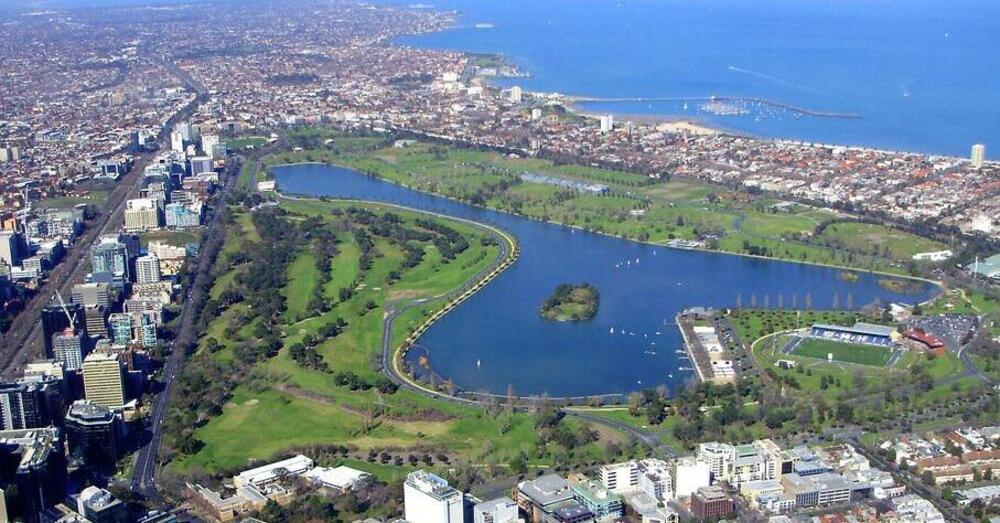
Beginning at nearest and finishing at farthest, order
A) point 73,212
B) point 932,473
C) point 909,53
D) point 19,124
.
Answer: point 932,473 → point 73,212 → point 19,124 → point 909,53

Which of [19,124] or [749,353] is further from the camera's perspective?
[19,124]

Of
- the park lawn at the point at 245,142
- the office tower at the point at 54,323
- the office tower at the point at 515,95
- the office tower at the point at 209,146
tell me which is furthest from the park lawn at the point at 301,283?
the office tower at the point at 515,95

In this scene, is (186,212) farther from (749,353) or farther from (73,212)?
(749,353)

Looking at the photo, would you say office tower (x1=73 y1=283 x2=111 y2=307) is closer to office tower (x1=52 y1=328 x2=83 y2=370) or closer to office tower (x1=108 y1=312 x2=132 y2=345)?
office tower (x1=108 y1=312 x2=132 y2=345)

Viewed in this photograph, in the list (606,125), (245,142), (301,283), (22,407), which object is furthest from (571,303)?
(245,142)

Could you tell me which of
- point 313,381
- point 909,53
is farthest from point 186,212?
point 909,53
